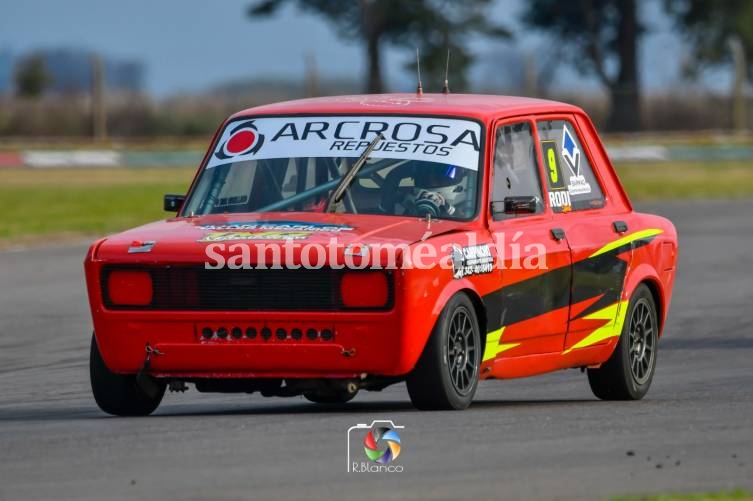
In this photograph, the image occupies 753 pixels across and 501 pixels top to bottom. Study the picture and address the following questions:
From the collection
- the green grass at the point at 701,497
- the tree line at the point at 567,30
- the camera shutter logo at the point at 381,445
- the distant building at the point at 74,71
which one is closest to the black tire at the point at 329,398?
the camera shutter logo at the point at 381,445

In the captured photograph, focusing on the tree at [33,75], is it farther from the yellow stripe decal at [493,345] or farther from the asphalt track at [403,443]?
the yellow stripe decal at [493,345]

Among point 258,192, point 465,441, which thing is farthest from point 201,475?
point 258,192

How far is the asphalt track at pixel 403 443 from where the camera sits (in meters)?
6.23

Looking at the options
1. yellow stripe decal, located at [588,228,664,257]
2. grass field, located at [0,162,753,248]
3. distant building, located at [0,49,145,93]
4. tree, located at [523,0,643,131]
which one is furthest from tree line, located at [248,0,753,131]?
yellow stripe decal, located at [588,228,664,257]

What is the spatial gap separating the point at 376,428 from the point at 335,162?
6.22 feet

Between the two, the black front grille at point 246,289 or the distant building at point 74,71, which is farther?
the distant building at point 74,71

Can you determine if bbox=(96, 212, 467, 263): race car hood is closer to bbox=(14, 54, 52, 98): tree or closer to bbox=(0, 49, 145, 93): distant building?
bbox=(0, 49, 145, 93): distant building

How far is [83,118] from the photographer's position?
50.0 meters

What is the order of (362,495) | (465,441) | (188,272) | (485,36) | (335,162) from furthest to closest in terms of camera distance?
(485,36) → (335,162) → (188,272) → (465,441) → (362,495)

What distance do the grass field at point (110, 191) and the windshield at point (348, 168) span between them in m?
14.4

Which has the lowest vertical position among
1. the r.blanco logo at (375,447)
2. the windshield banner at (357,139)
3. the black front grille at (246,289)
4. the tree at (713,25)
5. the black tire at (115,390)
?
the tree at (713,25)

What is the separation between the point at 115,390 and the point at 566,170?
269 cm

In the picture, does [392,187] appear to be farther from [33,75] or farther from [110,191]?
[33,75]

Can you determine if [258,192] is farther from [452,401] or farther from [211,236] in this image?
[452,401]
